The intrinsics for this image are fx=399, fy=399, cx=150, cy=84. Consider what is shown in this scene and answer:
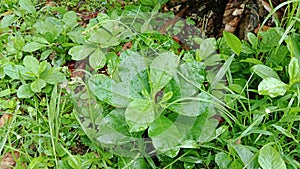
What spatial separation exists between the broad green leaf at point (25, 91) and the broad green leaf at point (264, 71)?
2.94 feet

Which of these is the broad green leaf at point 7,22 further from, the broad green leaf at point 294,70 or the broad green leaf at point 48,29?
the broad green leaf at point 294,70

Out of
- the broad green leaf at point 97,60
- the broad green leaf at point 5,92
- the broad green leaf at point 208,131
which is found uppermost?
the broad green leaf at point 97,60

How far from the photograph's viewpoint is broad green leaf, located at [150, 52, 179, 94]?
1.31 metres

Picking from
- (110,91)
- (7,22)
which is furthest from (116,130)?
(7,22)

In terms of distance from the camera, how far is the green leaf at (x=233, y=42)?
1438 millimetres

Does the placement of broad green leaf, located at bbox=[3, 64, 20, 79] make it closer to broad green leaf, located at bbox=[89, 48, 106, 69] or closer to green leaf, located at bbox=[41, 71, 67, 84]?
green leaf, located at bbox=[41, 71, 67, 84]

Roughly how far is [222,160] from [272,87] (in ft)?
0.96

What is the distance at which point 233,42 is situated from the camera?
4.74 ft

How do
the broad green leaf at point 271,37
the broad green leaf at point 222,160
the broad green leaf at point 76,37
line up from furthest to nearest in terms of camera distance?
the broad green leaf at point 76,37, the broad green leaf at point 271,37, the broad green leaf at point 222,160

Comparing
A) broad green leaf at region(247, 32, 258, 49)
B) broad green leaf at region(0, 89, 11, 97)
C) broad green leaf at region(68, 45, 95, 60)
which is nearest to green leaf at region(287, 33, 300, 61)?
broad green leaf at region(247, 32, 258, 49)

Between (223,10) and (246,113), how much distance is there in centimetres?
64

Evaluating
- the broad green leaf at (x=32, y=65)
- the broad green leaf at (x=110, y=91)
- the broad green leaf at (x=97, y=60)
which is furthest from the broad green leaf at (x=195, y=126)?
the broad green leaf at (x=32, y=65)

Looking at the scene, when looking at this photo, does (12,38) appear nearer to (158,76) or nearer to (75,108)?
(75,108)

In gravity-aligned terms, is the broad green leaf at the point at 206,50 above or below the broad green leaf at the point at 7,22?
above
